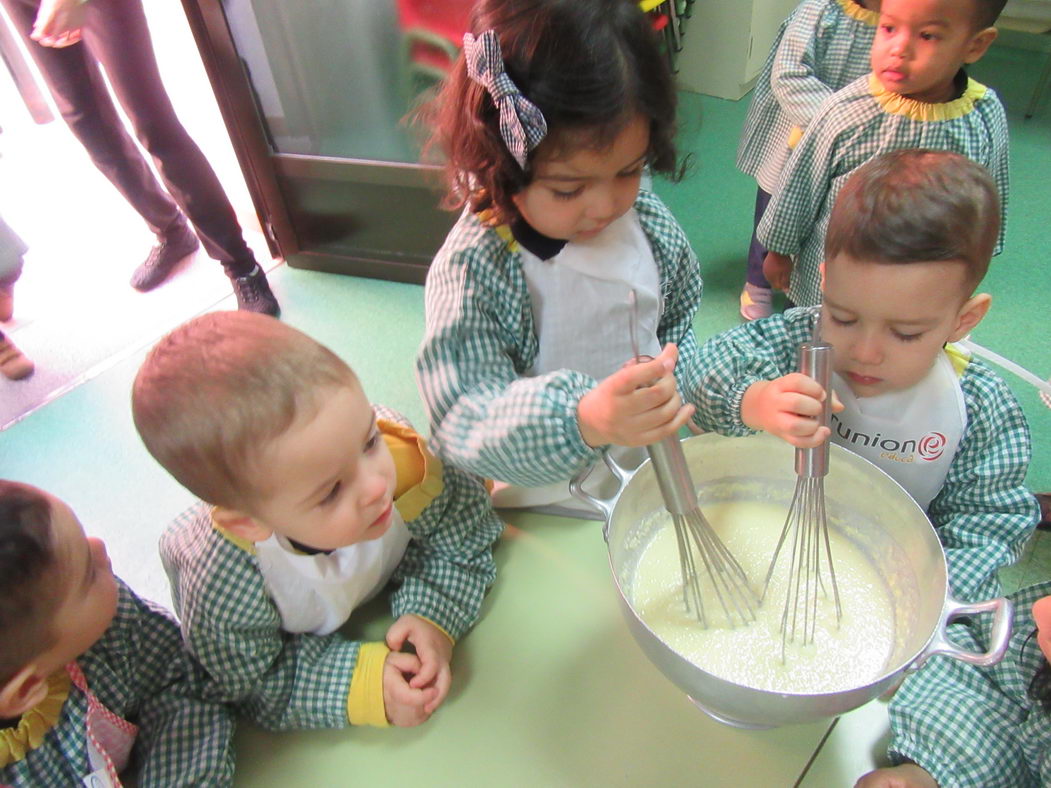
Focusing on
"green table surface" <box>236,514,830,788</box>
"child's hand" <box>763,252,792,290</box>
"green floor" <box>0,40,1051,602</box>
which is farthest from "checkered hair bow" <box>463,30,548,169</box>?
"child's hand" <box>763,252,792,290</box>

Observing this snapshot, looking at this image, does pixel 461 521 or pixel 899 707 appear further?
pixel 461 521

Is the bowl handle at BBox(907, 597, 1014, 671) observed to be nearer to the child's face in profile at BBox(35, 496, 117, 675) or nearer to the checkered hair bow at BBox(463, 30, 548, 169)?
the checkered hair bow at BBox(463, 30, 548, 169)

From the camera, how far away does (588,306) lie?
2.66 feet

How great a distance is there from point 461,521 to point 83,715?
1.13 ft

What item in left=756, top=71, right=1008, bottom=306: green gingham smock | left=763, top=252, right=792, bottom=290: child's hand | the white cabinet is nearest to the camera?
left=756, top=71, right=1008, bottom=306: green gingham smock

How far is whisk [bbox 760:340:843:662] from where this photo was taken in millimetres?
549

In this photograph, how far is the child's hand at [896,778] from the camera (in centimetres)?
56

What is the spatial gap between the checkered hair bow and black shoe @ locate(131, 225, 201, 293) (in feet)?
6.03

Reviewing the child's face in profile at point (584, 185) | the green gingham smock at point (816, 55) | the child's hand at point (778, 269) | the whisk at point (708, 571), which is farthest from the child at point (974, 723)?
the green gingham smock at point (816, 55)

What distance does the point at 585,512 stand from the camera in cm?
76

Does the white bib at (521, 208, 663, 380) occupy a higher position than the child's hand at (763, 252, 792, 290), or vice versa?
the white bib at (521, 208, 663, 380)

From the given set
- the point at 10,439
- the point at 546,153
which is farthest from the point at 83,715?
the point at 10,439

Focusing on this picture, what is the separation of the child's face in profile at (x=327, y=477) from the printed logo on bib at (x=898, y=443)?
532mm

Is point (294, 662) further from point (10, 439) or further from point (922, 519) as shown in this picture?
point (10, 439)
